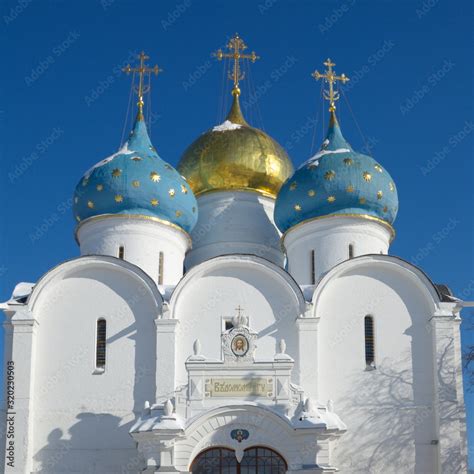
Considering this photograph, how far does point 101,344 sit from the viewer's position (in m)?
19.5

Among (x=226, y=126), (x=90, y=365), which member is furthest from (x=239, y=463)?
(x=226, y=126)

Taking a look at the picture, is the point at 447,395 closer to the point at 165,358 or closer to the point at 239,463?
the point at 239,463

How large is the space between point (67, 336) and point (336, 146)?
23.0 ft

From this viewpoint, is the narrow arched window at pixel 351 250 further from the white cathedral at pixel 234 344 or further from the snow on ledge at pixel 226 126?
the snow on ledge at pixel 226 126

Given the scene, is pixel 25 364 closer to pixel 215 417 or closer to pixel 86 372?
pixel 86 372

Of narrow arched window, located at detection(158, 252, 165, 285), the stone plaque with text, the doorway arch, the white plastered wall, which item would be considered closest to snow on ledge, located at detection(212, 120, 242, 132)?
narrow arched window, located at detection(158, 252, 165, 285)

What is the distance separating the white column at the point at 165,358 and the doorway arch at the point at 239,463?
69.7 inches

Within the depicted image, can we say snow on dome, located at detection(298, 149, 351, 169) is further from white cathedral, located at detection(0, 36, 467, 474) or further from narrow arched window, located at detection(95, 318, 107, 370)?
narrow arched window, located at detection(95, 318, 107, 370)

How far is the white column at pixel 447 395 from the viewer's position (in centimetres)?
1845

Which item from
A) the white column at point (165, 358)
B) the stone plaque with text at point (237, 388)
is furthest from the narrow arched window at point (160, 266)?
the stone plaque with text at point (237, 388)

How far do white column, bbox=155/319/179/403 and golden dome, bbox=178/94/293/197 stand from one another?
194 inches

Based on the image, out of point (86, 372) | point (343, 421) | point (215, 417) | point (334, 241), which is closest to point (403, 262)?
point (334, 241)

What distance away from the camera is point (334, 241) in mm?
21031

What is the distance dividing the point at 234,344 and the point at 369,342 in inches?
122
